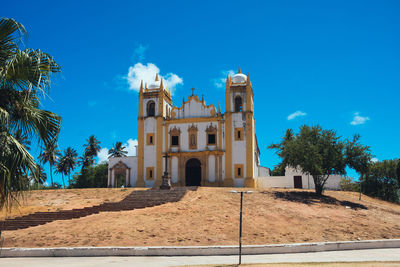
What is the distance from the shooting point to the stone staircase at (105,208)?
725 inches

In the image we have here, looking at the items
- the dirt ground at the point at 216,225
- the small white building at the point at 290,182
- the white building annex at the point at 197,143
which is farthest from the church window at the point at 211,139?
the dirt ground at the point at 216,225

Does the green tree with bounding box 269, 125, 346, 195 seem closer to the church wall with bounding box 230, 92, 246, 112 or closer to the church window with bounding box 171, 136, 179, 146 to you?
the church wall with bounding box 230, 92, 246, 112

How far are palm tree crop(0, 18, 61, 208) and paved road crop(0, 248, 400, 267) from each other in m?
6.04

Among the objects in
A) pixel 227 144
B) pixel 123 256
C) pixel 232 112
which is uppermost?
pixel 232 112

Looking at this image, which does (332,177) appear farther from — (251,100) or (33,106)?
(33,106)

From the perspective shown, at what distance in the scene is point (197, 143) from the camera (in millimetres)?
35469

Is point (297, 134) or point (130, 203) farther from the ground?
point (297, 134)

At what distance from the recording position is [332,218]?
20000mm

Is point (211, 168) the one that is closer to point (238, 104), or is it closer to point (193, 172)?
point (193, 172)

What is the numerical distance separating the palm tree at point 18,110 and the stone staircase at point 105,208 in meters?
12.1

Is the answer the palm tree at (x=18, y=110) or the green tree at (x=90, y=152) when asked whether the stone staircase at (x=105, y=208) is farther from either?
the green tree at (x=90, y=152)

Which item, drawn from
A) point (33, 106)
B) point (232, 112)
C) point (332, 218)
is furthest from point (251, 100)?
point (33, 106)

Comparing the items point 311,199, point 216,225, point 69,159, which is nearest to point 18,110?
point 216,225

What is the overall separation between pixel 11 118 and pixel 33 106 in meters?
0.50
